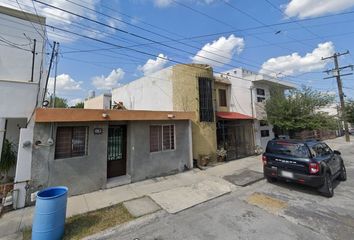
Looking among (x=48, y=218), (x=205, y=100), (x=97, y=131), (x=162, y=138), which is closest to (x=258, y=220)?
(x=48, y=218)

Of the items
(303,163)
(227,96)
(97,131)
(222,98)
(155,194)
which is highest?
(227,96)

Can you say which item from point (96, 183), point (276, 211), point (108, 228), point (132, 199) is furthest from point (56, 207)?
point (276, 211)

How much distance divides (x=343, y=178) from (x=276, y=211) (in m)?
5.34

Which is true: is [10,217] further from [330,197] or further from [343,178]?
[343,178]

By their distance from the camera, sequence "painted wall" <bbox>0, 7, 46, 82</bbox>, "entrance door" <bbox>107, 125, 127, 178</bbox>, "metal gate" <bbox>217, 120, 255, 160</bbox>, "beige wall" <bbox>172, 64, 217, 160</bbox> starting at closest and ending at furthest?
"painted wall" <bbox>0, 7, 46, 82</bbox> < "entrance door" <bbox>107, 125, 127, 178</bbox> < "beige wall" <bbox>172, 64, 217, 160</bbox> < "metal gate" <bbox>217, 120, 255, 160</bbox>

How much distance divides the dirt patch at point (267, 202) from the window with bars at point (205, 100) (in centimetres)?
575

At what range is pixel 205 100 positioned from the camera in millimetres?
11922

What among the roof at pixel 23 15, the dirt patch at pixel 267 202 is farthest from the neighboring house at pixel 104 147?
the roof at pixel 23 15

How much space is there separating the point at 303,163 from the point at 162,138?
607 cm

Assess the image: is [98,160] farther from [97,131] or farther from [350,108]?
[350,108]

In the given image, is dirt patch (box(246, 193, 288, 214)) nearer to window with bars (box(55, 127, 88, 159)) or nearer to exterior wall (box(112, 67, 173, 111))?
window with bars (box(55, 127, 88, 159))

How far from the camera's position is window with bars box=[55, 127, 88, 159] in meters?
6.84

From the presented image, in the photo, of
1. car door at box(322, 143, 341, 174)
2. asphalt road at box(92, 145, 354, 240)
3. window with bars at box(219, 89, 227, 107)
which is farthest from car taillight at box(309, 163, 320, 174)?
window with bars at box(219, 89, 227, 107)

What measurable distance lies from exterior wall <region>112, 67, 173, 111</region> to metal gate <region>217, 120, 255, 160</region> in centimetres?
425
